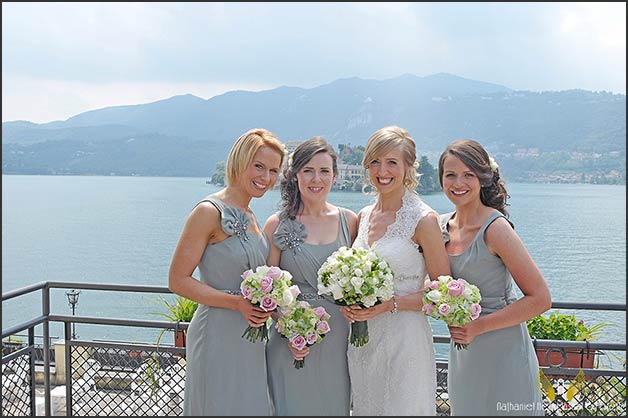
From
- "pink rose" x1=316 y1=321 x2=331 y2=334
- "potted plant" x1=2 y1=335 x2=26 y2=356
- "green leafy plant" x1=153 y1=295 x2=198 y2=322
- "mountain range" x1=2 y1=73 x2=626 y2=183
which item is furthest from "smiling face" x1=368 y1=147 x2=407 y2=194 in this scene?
"mountain range" x1=2 y1=73 x2=626 y2=183

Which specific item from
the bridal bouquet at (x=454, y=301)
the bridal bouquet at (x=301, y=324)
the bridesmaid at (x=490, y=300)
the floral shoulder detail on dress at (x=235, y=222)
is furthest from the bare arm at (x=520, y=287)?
the floral shoulder detail on dress at (x=235, y=222)

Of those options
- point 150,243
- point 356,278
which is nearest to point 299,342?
point 356,278

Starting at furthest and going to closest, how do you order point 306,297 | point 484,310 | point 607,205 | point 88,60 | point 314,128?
point 88,60 → point 607,205 → point 314,128 → point 306,297 → point 484,310

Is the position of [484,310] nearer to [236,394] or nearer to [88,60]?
[236,394]

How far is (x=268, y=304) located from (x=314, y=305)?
1.22ft

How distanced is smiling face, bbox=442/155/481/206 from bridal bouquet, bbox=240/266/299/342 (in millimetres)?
871

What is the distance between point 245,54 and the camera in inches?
4183

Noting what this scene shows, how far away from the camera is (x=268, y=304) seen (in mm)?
2717

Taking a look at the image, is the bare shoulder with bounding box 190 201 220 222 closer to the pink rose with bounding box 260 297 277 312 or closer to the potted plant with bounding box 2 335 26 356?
the pink rose with bounding box 260 297 277 312

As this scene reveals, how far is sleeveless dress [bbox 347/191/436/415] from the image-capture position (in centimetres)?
296

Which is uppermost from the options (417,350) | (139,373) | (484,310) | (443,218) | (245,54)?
(245,54)

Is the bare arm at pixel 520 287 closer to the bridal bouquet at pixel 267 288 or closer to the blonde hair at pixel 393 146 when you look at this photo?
the blonde hair at pixel 393 146

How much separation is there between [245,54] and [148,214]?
37317 mm

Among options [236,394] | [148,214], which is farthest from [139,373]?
[148,214]
